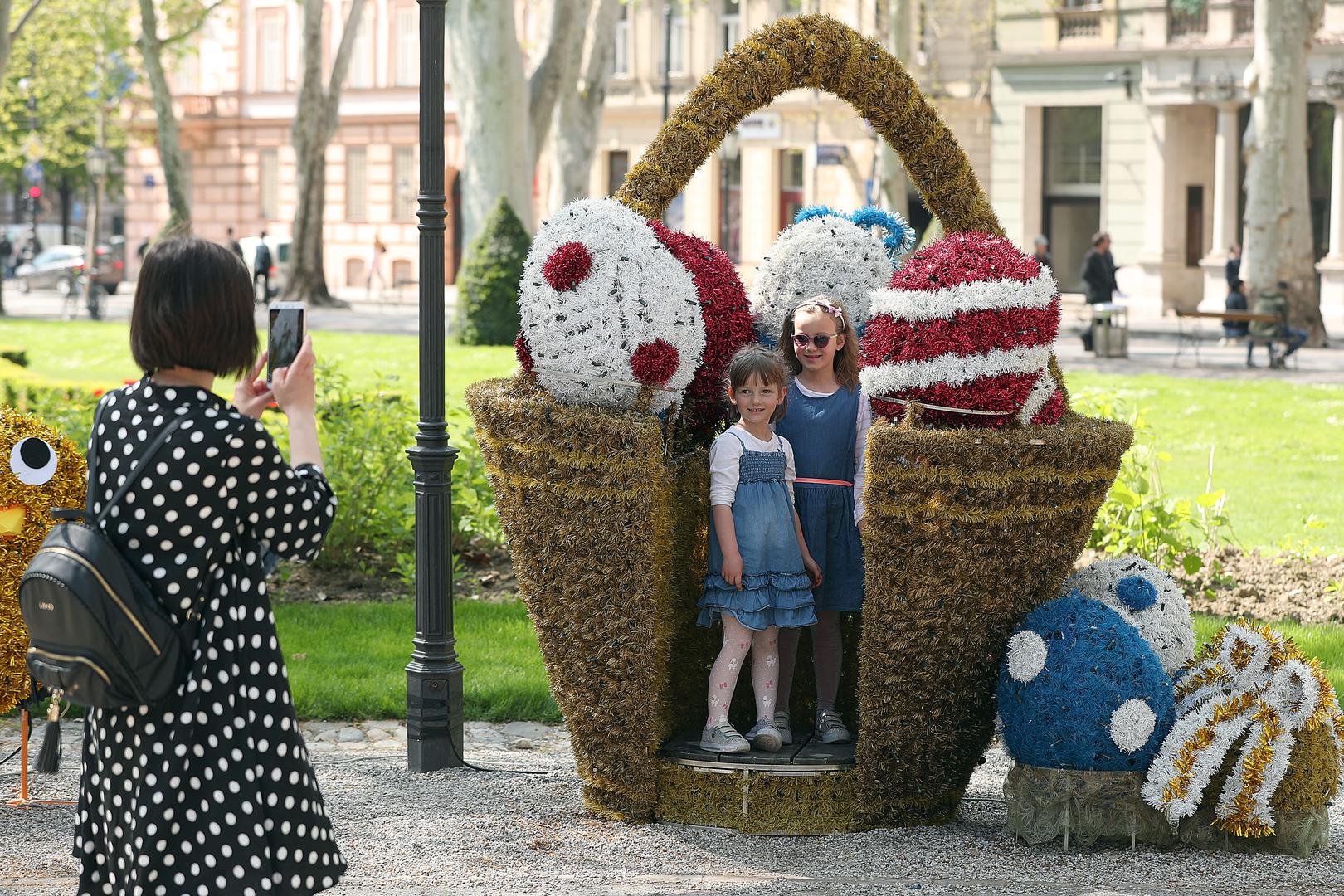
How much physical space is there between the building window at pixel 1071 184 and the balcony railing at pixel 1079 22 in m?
1.49

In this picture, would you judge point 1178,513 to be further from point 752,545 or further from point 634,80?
point 634,80

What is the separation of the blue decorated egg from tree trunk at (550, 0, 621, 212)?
18752mm

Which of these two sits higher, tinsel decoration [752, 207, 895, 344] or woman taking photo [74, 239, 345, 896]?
tinsel decoration [752, 207, 895, 344]

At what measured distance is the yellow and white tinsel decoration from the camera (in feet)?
14.4

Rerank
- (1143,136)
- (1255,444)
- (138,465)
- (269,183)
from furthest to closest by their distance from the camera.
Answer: (269,183) < (1143,136) < (1255,444) < (138,465)

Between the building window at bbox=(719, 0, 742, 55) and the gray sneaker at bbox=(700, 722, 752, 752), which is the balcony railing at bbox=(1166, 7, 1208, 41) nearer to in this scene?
the building window at bbox=(719, 0, 742, 55)

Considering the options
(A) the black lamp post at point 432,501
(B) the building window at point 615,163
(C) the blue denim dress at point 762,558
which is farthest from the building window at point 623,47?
(C) the blue denim dress at point 762,558

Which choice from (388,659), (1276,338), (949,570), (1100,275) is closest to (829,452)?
(949,570)

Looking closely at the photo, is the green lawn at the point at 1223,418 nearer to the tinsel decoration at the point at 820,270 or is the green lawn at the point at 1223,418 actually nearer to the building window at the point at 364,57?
the tinsel decoration at the point at 820,270

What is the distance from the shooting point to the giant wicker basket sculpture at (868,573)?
14.6ft

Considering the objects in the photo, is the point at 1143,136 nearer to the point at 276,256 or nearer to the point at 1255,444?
the point at 276,256

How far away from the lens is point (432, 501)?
18.0 ft

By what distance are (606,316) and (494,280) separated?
14.7 metres

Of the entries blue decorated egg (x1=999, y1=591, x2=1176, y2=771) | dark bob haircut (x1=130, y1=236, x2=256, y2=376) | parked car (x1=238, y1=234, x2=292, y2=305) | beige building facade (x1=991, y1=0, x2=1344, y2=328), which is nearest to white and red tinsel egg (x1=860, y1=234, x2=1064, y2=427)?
blue decorated egg (x1=999, y1=591, x2=1176, y2=771)
